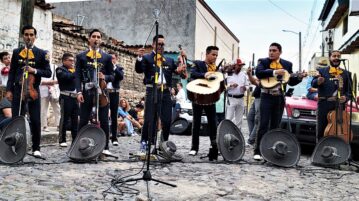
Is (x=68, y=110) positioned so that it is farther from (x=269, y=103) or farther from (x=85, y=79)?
(x=269, y=103)

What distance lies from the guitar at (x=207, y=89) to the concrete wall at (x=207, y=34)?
904 inches

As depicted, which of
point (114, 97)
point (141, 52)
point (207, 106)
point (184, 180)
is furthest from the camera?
point (114, 97)

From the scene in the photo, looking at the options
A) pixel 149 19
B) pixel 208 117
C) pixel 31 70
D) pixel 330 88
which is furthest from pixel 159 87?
pixel 149 19

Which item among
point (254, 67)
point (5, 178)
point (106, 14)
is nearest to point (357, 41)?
point (254, 67)

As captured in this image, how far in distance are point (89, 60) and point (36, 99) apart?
102 cm

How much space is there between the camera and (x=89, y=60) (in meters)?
6.92

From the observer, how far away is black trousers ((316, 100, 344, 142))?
7.61 meters

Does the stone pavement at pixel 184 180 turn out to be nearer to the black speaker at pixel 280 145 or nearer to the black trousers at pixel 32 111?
the black speaker at pixel 280 145

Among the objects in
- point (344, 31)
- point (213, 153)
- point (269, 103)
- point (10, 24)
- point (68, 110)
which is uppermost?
point (344, 31)

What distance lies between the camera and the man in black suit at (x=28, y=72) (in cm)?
659

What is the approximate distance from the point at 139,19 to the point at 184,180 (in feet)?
87.7

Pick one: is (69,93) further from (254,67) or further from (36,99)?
(254,67)

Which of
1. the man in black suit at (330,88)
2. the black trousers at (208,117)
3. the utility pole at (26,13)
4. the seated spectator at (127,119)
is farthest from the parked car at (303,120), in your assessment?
the utility pole at (26,13)

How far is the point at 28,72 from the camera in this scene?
6.47 meters
